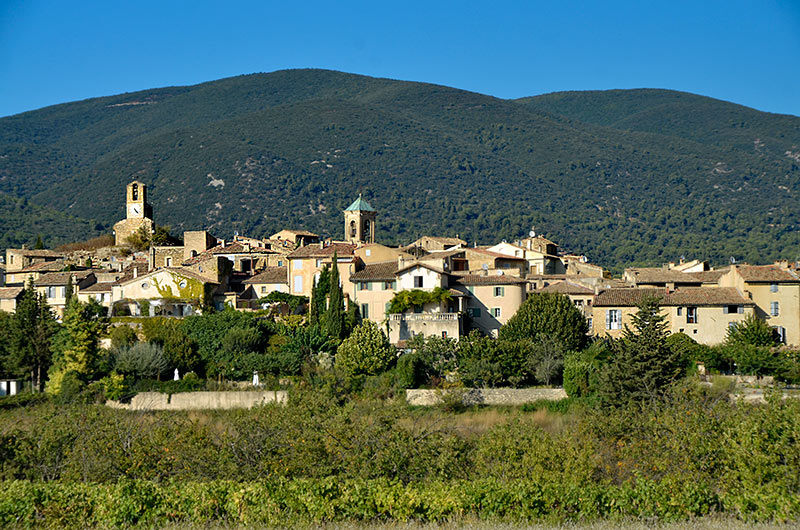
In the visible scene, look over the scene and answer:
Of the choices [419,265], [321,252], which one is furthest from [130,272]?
[419,265]

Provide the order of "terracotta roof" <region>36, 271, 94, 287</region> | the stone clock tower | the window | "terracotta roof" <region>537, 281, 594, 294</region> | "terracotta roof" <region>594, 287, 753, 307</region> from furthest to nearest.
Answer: the stone clock tower < "terracotta roof" <region>36, 271, 94, 287</region> < "terracotta roof" <region>537, 281, 594, 294</region> < the window < "terracotta roof" <region>594, 287, 753, 307</region>

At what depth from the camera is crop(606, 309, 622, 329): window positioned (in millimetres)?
52375

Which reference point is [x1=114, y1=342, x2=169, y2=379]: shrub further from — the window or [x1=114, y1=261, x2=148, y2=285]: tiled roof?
the window

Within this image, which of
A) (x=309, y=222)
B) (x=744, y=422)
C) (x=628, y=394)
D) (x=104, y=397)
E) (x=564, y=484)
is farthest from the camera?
(x=309, y=222)

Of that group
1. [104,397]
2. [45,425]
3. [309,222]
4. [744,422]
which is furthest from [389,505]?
[309,222]

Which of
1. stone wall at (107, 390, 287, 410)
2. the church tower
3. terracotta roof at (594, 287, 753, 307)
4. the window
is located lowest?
stone wall at (107, 390, 287, 410)

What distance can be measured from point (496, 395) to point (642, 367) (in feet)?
22.4

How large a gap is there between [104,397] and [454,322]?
54.5 ft

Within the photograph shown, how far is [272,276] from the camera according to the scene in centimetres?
5959

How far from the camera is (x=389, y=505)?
26.0 metres

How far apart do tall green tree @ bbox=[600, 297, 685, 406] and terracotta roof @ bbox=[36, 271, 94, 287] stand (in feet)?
104

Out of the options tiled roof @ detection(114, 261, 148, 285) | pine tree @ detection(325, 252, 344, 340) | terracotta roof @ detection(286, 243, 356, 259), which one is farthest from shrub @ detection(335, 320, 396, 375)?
tiled roof @ detection(114, 261, 148, 285)

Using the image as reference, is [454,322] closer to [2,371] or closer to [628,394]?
[628,394]

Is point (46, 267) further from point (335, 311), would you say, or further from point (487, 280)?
point (487, 280)
